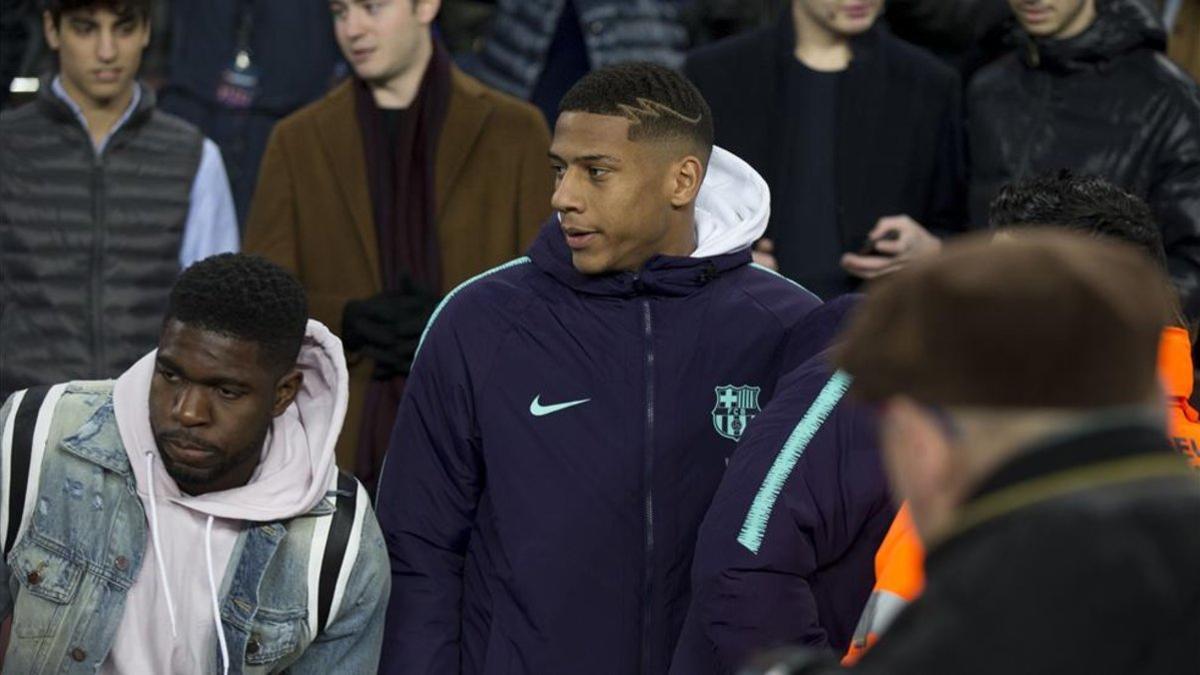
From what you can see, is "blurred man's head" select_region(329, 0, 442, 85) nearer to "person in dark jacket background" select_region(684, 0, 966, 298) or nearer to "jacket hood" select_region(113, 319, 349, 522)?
"person in dark jacket background" select_region(684, 0, 966, 298)

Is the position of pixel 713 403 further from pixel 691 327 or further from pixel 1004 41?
pixel 1004 41

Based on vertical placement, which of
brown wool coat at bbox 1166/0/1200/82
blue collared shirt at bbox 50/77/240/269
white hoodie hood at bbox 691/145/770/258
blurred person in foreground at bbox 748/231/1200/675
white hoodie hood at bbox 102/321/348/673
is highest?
blurred person in foreground at bbox 748/231/1200/675

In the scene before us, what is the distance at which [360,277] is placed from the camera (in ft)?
19.5

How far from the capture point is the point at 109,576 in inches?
162

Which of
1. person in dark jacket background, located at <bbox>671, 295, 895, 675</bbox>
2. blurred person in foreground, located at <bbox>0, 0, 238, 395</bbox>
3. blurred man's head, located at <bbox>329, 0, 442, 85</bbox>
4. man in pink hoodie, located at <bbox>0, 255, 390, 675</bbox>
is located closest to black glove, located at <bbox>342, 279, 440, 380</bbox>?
blurred person in foreground, located at <bbox>0, 0, 238, 395</bbox>

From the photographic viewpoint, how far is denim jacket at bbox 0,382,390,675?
4.06m

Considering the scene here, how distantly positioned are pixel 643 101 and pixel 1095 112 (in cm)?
205

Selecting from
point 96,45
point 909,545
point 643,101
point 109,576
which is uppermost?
point 643,101

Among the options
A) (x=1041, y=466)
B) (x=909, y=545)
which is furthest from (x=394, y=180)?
(x=1041, y=466)

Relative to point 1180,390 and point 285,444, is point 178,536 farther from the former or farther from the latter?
point 1180,390

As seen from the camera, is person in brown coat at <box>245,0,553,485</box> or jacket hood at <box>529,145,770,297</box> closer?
jacket hood at <box>529,145,770,297</box>

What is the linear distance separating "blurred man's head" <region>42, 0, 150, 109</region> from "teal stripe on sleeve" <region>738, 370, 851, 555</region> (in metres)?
3.23

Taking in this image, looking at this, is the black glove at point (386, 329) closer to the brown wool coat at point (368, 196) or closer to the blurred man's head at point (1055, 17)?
the brown wool coat at point (368, 196)

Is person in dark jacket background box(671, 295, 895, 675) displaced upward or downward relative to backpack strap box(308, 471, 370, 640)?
upward
